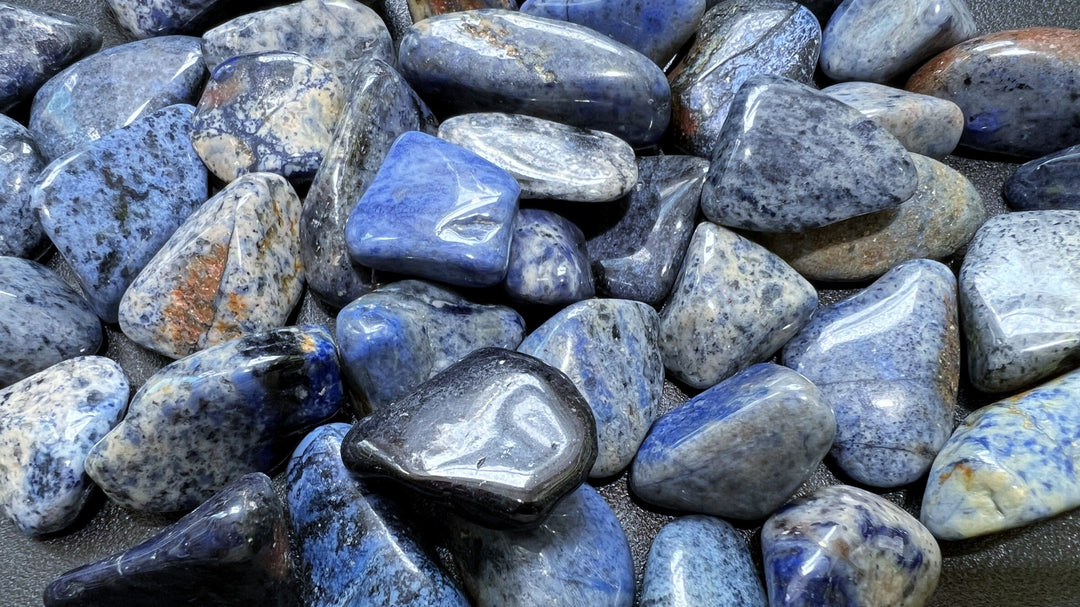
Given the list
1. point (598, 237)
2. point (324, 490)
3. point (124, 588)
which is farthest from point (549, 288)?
point (124, 588)

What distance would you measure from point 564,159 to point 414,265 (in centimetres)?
29

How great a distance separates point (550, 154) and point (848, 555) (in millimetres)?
707

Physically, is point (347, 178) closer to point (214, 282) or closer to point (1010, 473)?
point (214, 282)

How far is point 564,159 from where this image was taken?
1223 mm

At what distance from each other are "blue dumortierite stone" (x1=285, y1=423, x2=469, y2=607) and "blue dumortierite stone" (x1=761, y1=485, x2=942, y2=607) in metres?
0.42

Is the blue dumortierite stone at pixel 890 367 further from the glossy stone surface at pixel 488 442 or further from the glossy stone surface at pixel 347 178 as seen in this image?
the glossy stone surface at pixel 347 178

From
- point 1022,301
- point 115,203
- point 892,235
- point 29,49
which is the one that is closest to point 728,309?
point 892,235

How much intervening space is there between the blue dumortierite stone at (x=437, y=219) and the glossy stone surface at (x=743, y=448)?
1.15 ft

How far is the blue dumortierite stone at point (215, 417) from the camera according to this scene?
103 cm

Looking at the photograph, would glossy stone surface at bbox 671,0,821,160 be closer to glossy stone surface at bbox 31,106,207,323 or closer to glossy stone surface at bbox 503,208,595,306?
glossy stone surface at bbox 503,208,595,306

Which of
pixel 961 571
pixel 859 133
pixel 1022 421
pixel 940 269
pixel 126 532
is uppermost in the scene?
pixel 859 133

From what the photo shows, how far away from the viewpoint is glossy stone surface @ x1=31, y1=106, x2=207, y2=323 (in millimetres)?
1216

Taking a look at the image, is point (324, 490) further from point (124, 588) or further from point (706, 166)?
point (706, 166)

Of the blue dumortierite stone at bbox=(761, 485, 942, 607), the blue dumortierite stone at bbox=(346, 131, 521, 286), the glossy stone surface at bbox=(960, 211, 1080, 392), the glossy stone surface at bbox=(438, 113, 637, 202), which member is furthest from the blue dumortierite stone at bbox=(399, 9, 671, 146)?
the blue dumortierite stone at bbox=(761, 485, 942, 607)
